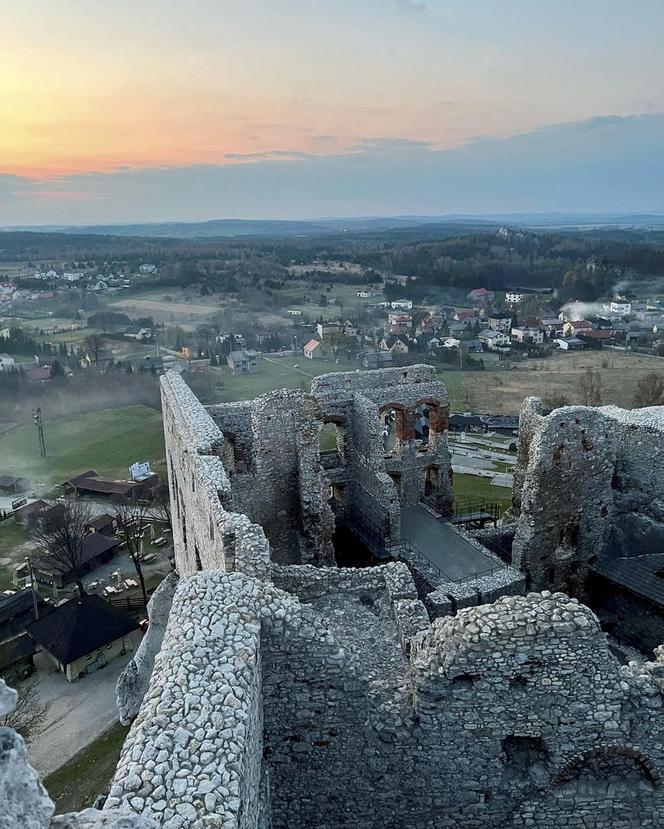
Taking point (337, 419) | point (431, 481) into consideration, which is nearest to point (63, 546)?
point (337, 419)

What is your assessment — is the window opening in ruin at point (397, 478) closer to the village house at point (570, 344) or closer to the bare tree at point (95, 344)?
the bare tree at point (95, 344)

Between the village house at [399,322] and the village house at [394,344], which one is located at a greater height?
the village house at [399,322]

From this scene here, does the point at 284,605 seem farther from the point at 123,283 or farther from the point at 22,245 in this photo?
the point at 22,245

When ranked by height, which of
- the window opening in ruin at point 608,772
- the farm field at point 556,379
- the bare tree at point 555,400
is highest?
the window opening in ruin at point 608,772

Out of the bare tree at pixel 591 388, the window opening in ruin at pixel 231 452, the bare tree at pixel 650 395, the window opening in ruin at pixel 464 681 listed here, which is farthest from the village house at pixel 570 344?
the window opening in ruin at pixel 464 681

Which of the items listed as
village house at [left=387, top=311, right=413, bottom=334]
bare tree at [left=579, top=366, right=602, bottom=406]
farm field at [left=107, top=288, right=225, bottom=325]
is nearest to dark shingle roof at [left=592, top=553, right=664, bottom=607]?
bare tree at [left=579, top=366, right=602, bottom=406]
